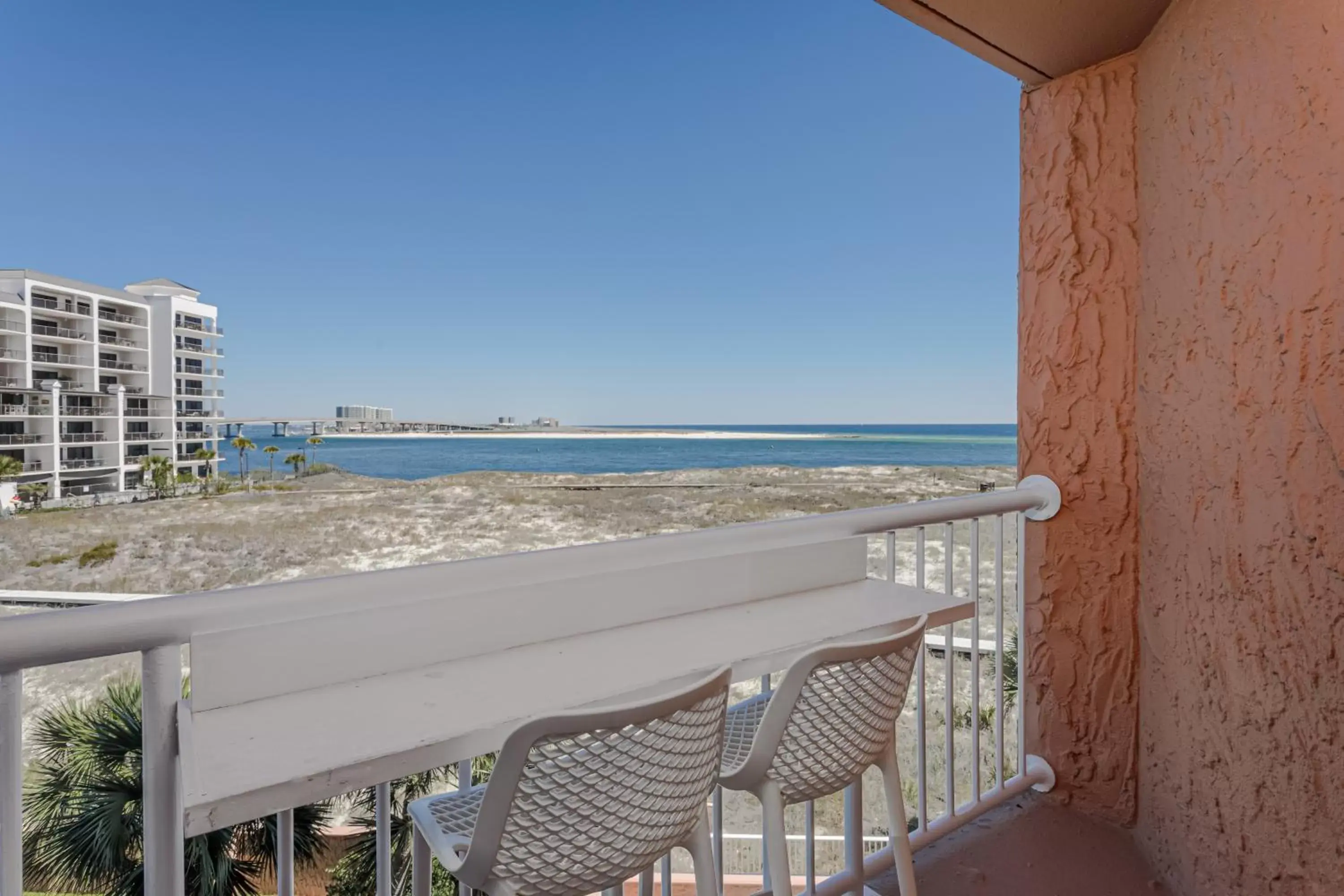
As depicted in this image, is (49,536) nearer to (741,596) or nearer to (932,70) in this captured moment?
(741,596)

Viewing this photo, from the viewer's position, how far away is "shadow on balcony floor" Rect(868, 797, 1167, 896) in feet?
5.86

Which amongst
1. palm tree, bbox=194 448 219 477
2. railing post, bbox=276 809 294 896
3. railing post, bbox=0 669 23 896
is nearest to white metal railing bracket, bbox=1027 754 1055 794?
railing post, bbox=276 809 294 896

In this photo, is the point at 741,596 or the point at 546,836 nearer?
the point at 546,836

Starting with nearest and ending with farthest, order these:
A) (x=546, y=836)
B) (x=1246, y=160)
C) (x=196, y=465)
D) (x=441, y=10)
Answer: (x=546, y=836)
(x=1246, y=160)
(x=196, y=465)
(x=441, y=10)

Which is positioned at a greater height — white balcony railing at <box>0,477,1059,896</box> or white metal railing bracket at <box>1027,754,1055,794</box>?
white balcony railing at <box>0,477,1059,896</box>

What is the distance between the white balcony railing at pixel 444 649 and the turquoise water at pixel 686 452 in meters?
9.34

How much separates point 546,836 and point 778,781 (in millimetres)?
441

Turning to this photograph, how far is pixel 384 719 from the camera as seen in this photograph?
3.04 ft

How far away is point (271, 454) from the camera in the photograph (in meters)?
8.44

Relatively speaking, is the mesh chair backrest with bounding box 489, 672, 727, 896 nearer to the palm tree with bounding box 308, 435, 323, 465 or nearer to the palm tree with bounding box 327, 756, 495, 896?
the palm tree with bounding box 327, 756, 495, 896

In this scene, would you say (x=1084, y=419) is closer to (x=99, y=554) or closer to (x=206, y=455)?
(x=206, y=455)

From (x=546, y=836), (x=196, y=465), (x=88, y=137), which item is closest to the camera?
(x=546, y=836)

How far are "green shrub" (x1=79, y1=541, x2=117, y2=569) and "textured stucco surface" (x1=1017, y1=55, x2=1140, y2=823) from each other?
976 centimetres

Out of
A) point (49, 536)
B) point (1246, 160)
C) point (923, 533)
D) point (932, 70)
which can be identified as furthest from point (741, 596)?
point (932, 70)
